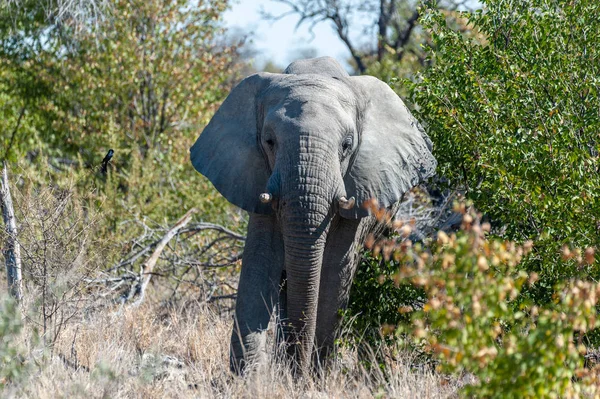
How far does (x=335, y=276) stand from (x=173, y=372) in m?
1.16

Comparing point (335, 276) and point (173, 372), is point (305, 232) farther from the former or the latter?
point (173, 372)

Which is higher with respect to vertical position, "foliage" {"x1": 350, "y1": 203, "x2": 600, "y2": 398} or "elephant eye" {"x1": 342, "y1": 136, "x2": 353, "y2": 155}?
"elephant eye" {"x1": 342, "y1": 136, "x2": 353, "y2": 155}

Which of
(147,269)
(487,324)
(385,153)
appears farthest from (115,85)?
(487,324)

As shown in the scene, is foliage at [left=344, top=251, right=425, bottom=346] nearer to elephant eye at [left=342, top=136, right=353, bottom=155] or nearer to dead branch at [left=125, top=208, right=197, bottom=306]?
elephant eye at [left=342, top=136, right=353, bottom=155]

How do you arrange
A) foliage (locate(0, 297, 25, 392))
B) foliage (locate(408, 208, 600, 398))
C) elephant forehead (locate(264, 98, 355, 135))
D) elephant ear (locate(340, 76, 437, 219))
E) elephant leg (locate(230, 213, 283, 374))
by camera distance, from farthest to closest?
1. elephant ear (locate(340, 76, 437, 219))
2. elephant leg (locate(230, 213, 283, 374))
3. elephant forehead (locate(264, 98, 355, 135))
4. foliage (locate(0, 297, 25, 392))
5. foliage (locate(408, 208, 600, 398))

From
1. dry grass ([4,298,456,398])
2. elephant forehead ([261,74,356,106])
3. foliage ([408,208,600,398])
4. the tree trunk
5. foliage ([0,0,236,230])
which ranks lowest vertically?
dry grass ([4,298,456,398])

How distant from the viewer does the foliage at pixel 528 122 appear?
529 cm

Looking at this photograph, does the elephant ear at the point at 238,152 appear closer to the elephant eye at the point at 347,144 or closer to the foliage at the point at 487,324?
the elephant eye at the point at 347,144

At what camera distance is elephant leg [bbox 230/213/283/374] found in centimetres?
534

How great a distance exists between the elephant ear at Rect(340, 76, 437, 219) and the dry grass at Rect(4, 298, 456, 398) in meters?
1.03

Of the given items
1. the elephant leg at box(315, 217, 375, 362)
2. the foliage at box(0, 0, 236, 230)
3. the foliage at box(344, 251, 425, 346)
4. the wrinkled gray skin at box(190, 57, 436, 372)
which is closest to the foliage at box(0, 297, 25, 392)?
the wrinkled gray skin at box(190, 57, 436, 372)

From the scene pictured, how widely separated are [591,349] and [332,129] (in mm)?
2091

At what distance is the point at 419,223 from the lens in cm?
732

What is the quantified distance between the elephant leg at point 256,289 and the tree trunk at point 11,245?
1.47 m
